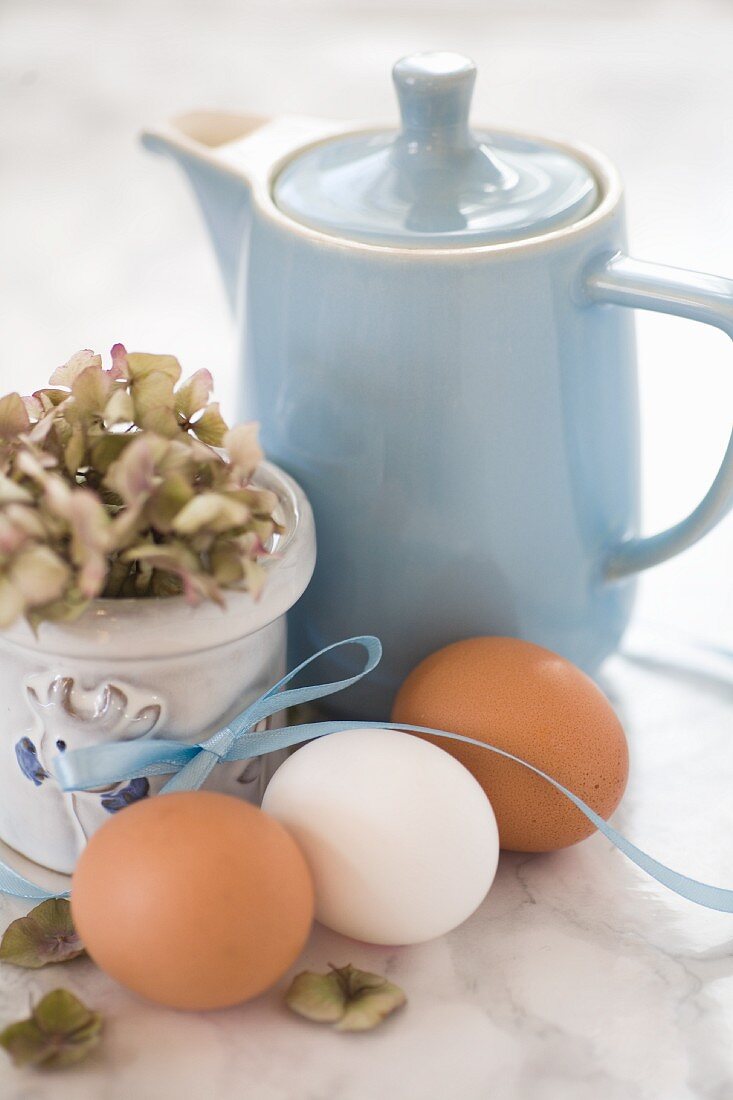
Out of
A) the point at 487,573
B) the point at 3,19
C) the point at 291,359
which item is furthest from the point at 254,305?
the point at 3,19

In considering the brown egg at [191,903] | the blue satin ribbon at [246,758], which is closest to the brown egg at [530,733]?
the blue satin ribbon at [246,758]

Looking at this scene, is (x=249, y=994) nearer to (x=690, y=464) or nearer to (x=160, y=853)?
(x=160, y=853)

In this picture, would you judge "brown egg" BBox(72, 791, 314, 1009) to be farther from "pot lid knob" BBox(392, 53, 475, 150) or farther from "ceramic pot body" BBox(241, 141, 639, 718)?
"pot lid knob" BBox(392, 53, 475, 150)

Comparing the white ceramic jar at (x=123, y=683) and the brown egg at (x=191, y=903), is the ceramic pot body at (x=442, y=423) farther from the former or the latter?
the brown egg at (x=191, y=903)

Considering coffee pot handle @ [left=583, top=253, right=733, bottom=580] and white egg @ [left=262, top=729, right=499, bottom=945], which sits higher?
coffee pot handle @ [left=583, top=253, right=733, bottom=580]

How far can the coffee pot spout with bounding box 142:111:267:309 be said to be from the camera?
658 millimetres

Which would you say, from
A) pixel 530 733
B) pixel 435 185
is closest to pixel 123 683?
pixel 530 733

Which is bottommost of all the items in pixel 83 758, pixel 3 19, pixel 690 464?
pixel 690 464

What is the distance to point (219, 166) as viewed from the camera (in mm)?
659

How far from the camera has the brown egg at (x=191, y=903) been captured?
1.52 ft

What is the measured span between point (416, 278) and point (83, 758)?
0.25 meters

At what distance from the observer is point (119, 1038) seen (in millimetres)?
499

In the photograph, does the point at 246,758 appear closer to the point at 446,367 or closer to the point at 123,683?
the point at 123,683

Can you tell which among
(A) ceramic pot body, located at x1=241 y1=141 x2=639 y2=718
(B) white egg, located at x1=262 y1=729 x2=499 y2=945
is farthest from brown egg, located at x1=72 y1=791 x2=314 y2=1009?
(A) ceramic pot body, located at x1=241 y1=141 x2=639 y2=718
